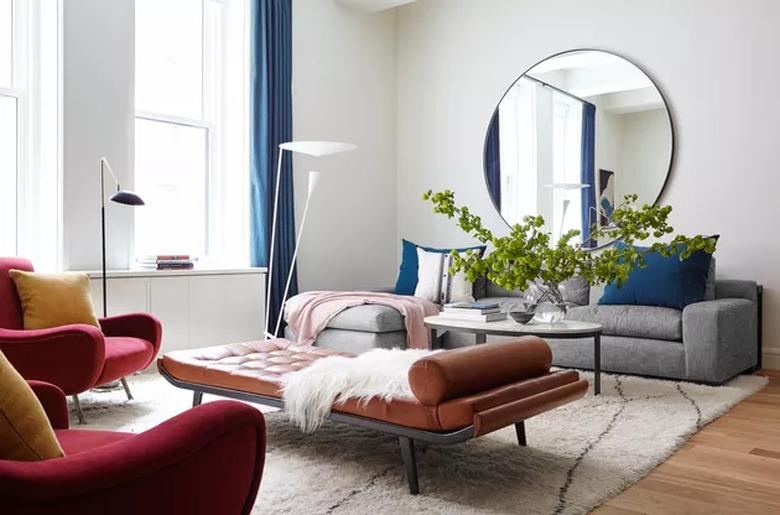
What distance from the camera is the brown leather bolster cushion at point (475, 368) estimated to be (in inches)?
89.8

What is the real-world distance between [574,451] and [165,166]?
12.6ft

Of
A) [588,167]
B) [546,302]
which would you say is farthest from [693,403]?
[588,167]

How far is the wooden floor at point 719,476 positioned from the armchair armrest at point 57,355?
2.22 metres

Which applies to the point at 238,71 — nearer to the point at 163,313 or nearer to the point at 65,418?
the point at 163,313

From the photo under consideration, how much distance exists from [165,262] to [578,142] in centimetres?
335

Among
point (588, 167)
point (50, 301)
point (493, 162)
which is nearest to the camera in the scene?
point (50, 301)

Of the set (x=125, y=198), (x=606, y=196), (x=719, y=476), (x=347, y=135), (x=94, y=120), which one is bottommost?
(x=719, y=476)

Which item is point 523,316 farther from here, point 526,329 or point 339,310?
point 339,310

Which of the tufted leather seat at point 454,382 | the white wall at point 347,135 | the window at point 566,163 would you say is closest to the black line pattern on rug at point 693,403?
the tufted leather seat at point 454,382

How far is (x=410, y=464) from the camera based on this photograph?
2.37m

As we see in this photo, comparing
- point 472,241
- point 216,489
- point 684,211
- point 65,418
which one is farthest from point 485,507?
point 472,241

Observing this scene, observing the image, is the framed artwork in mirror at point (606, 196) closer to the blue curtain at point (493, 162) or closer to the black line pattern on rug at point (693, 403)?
the blue curtain at point (493, 162)

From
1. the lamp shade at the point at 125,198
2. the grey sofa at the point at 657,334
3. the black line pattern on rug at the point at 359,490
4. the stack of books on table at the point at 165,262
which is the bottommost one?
the black line pattern on rug at the point at 359,490

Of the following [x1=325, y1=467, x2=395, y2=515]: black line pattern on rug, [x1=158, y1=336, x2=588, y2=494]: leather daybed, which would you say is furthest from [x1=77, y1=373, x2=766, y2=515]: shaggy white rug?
[x1=158, y1=336, x2=588, y2=494]: leather daybed
